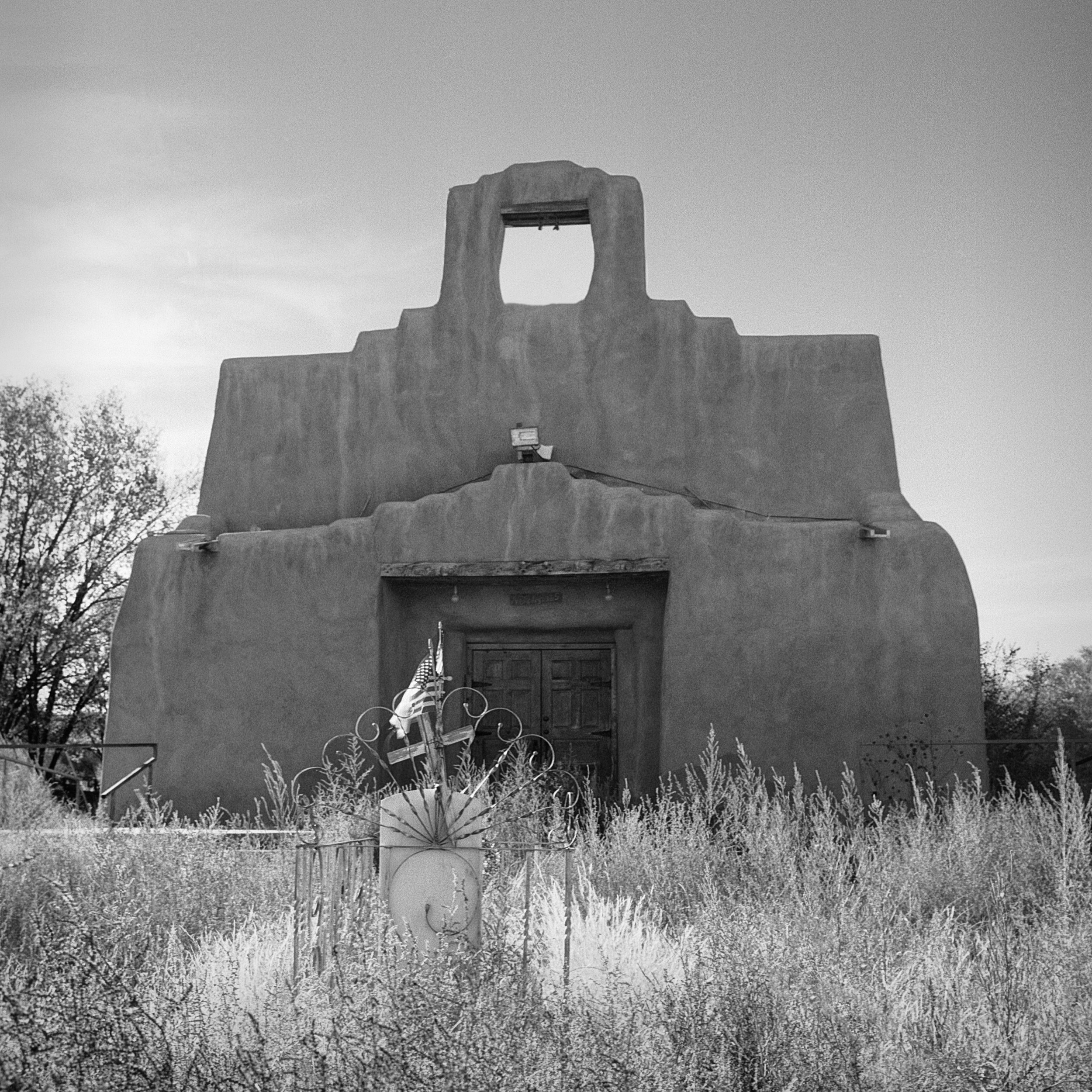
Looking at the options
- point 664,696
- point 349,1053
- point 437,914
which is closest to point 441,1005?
point 349,1053

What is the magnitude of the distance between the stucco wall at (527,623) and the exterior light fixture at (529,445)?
1.16 ft

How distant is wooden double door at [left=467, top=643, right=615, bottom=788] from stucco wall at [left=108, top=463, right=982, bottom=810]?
2.03 ft

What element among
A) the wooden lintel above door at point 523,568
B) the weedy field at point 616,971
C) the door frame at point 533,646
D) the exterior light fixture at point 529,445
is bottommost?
the weedy field at point 616,971

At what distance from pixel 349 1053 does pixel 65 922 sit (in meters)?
1.60

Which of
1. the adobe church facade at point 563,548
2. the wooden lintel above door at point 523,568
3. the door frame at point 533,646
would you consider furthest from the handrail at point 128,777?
the door frame at point 533,646

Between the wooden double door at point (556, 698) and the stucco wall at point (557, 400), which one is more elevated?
the stucco wall at point (557, 400)

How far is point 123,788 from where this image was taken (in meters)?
12.1

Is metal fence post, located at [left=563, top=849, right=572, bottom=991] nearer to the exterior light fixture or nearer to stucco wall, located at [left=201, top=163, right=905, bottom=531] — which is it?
the exterior light fixture

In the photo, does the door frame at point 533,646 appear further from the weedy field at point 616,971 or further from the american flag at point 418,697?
the american flag at point 418,697

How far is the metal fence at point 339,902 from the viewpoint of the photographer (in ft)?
18.7

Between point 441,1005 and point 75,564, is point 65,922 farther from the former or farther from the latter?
point 75,564

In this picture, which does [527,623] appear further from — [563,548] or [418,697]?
[418,697]

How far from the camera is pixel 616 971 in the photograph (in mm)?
5426

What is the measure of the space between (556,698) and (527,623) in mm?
813
